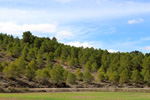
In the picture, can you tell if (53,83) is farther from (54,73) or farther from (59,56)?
(59,56)

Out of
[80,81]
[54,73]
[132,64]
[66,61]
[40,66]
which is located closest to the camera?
[54,73]

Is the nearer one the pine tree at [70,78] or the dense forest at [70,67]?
the dense forest at [70,67]

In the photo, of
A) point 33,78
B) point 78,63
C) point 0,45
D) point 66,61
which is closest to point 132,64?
point 78,63

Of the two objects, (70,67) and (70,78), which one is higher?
(70,67)

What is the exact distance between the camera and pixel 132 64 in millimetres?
136375

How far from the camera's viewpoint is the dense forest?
10025 cm

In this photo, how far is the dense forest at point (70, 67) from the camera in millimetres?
100250

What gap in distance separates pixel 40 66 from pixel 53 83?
1045 inches

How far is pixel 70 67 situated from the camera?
136m

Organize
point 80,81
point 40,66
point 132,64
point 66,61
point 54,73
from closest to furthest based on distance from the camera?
point 54,73 < point 80,81 < point 40,66 < point 132,64 < point 66,61

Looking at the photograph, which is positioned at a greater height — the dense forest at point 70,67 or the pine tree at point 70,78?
the dense forest at point 70,67

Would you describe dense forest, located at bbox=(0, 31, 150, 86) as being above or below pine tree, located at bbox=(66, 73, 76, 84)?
above

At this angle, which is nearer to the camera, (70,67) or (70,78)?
(70,78)

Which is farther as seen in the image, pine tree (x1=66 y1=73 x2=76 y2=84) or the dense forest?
pine tree (x1=66 y1=73 x2=76 y2=84)
